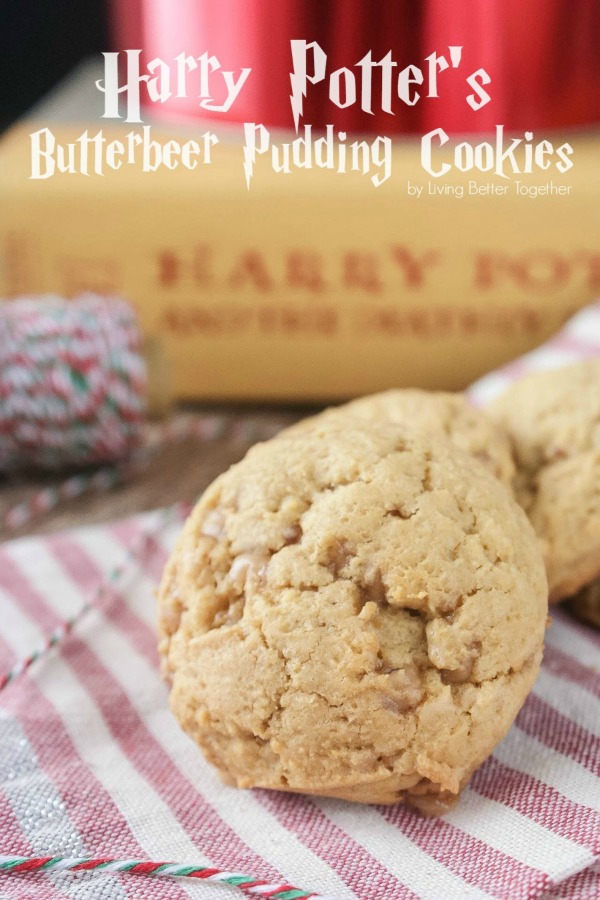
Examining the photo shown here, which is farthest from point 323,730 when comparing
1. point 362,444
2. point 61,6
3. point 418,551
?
point 61,6

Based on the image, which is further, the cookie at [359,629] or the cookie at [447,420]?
the cookie at [447,420]

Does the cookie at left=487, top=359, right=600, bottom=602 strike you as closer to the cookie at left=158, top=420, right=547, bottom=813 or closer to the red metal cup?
the cookie at left=158, top=420, right=547, bottom=813

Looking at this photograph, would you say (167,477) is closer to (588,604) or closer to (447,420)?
(447,420)

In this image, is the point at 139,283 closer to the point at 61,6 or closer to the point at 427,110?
the point at 61,6

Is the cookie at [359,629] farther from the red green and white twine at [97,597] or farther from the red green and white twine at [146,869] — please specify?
the red green and white twine at [97,597]

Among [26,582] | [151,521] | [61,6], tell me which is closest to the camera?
[26,582]

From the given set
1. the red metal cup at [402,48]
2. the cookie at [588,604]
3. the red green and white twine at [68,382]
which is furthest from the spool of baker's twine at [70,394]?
the red metal cup at [402,48]

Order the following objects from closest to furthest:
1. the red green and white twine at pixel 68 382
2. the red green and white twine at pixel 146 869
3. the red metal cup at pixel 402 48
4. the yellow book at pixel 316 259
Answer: the red metal cup at pixel 402 48, the red green and white twine at pixel 146 869, the red green and white twine at pixel 68 382, the yellow book at pixel 316 259
